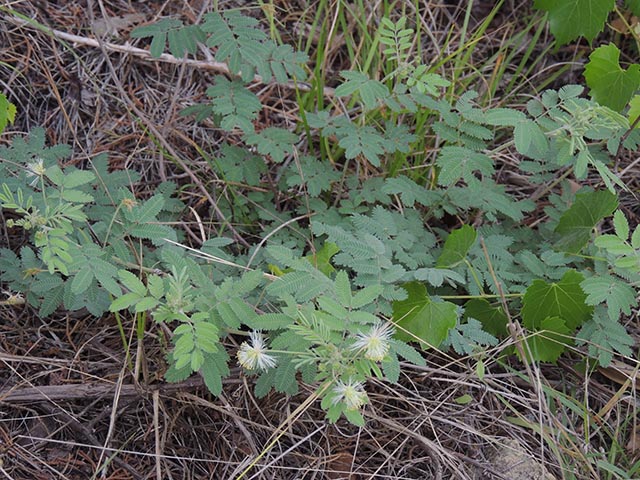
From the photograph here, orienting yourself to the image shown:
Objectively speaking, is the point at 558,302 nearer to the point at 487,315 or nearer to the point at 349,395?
the point at 487,315

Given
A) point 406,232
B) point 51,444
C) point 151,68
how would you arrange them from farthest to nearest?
1. point 151,68
2. point 406,232
3. point 51,444

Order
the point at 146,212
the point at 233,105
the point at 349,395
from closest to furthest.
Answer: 1. the point at 349,395
2. the point at 146,212
3. the point at 233,105

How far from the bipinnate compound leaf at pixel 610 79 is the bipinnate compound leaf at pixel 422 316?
999mm

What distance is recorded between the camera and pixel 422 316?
2.17 metres

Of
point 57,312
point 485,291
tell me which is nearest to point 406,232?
point 485,291

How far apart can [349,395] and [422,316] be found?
71cm

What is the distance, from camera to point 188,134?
2.90 m

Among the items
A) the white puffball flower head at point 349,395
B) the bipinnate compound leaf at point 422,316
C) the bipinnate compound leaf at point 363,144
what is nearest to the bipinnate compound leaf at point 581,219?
the bipinnate compound leaf at point 422,316

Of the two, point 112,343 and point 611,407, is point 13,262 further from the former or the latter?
point 611,407

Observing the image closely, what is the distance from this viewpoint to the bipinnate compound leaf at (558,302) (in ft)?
7.27

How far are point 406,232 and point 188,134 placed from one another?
43.1 inches

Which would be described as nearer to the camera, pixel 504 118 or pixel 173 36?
pixel 504 118

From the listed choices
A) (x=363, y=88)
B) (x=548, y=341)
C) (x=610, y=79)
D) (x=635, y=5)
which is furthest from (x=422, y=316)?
(x=635, y=5)

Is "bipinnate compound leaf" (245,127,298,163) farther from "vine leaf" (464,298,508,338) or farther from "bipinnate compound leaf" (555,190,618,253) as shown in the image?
"bipinnate compound leaf" (555,190,618,253)
